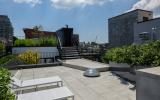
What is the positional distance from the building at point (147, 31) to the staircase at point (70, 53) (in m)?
4.98

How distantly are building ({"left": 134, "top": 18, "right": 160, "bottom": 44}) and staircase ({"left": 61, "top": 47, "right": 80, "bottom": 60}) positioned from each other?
4978 mm

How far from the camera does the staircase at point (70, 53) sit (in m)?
14.9

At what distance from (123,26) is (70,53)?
1015 cm

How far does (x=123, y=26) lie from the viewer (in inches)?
912

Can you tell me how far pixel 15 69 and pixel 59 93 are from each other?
756cm

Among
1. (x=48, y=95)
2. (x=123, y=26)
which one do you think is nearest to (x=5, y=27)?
(x=123, y=26)

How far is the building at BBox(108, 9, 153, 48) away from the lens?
19859 mm

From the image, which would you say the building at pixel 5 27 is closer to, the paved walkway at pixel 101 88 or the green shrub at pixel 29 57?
the green shrub at pixel 29 57

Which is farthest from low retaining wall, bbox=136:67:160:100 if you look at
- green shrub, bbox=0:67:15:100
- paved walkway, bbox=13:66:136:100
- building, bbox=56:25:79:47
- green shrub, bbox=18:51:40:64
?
building, bbox=56:25:79:47

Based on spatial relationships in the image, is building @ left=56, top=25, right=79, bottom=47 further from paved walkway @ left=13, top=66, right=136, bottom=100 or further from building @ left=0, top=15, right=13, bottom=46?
building @ left=0, top=15, right=13, bottom=46

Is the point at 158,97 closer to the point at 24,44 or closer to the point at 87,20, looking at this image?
the point at 24,44

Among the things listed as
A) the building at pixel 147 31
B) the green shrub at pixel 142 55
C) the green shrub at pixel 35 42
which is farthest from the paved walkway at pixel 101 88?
the green shrub at pixel 35 42

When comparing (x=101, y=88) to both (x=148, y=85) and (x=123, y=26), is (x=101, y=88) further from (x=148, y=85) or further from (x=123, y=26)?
(x=123, y=26)

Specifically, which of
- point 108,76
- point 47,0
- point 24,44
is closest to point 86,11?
point 47,0
